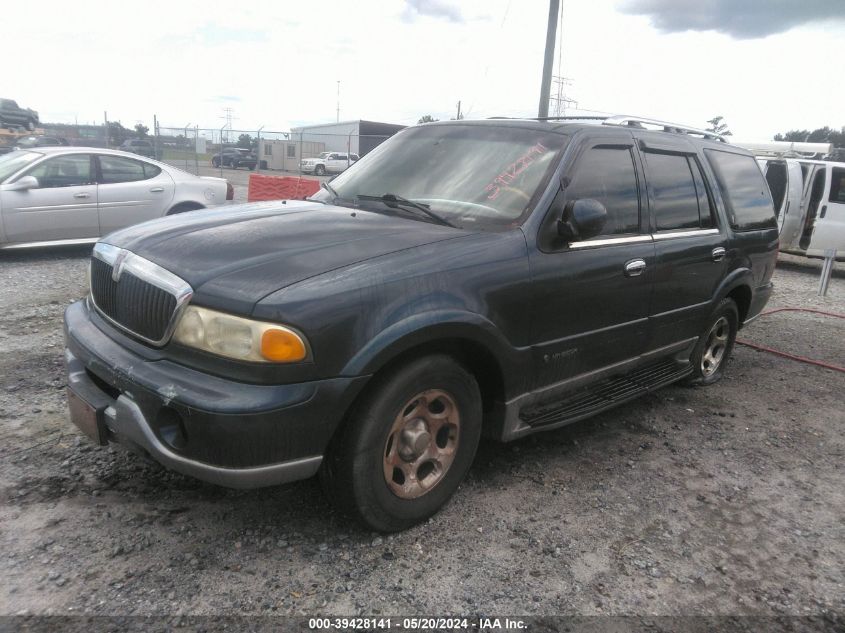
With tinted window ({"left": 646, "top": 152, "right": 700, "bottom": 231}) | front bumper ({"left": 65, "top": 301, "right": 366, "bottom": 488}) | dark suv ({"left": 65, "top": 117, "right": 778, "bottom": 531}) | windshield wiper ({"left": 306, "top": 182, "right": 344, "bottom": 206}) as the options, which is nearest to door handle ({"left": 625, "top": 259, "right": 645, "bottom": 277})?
dark suv ({"left": 65, "top": 117, "right": 778, "bottom": 531})

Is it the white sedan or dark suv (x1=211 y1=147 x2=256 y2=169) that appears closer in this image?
the white sedan

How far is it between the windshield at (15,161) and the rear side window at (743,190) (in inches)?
319

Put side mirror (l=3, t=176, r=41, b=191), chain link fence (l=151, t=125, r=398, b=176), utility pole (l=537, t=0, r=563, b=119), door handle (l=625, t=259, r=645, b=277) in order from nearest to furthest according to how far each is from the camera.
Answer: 1. door handle (l=625, t=259, r=645, b=277)
2. side mirror (l=3, t=176, r=41, b=191)
3. utility pole (l=537, t=0, r=563, b=119)
4. chain link fence (l=151, t=125, r=398, b=176)

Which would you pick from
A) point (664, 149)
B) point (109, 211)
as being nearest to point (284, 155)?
point (109, 211)

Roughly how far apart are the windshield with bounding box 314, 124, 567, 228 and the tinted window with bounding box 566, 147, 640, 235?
0.19m

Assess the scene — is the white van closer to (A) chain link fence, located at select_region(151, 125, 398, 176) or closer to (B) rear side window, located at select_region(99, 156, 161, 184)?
(A) chain link fence, located at select_region(151, 125, 398, 176)

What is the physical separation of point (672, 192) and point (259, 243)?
271 centimetres

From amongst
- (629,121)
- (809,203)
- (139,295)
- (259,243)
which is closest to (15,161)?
(139,295)

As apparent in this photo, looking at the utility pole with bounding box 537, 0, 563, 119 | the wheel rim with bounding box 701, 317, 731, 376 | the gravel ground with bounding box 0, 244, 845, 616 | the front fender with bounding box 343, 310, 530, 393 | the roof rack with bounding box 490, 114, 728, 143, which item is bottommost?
the gravel ground with bounding box 0, 244, 845, 616

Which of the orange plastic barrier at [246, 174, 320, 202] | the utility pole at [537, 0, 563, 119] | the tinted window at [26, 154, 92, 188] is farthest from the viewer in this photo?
the orange plastic barrier at [246, 174, 320, 202]

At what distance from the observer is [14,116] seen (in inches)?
1096

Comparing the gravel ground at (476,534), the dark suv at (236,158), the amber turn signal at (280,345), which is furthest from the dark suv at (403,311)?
the dark suv at (236,158)

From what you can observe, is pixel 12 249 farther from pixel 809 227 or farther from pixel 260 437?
pixel 809 227

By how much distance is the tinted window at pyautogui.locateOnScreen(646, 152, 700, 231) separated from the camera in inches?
155
